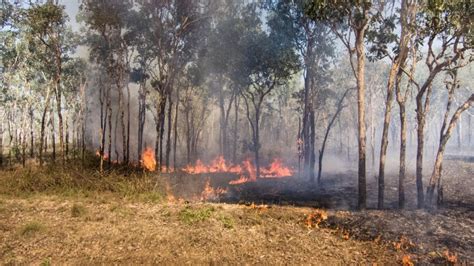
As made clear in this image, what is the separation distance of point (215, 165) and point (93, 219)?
24796mm

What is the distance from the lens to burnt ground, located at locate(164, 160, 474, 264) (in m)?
11.5

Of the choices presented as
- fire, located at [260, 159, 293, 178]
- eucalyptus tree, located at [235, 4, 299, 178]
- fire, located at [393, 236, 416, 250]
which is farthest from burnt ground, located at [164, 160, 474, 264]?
eucalyptus tree, located at [235, 4, 299, 178]

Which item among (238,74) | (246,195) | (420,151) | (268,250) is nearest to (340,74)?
(238,74)

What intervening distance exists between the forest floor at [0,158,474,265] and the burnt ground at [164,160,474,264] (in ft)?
0.19

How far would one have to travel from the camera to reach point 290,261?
11.2m

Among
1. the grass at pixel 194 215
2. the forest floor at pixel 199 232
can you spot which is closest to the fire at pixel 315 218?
the forest floor at pixel 199 232

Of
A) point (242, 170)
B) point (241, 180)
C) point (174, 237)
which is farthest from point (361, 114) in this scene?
point (242, 170)

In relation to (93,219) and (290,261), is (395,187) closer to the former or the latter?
(290,261)

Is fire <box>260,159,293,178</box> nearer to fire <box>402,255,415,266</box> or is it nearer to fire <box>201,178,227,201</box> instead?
fire <box>201,178,227,201</box>

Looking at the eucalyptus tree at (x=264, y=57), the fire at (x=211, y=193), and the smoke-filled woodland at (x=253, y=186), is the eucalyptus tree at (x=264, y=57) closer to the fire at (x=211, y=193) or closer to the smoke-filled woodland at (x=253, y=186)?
the smoke-filled woodland at (x=253, y=186)

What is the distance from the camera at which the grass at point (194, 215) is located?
537 inches

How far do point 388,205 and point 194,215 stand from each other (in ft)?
38.5

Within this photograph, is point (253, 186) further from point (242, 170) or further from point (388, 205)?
point (388, 205)

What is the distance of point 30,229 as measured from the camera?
1298cm
